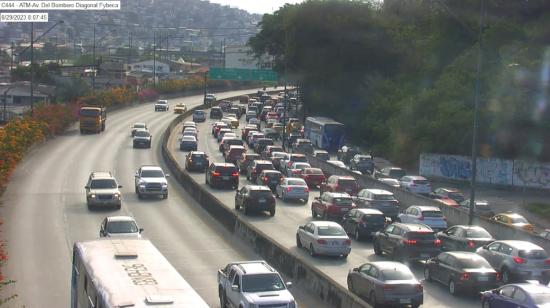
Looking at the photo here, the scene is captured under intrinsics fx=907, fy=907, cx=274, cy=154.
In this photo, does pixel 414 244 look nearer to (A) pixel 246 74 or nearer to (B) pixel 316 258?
(B) pixel 316 258

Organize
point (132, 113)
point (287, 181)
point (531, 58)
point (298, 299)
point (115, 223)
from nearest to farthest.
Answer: point (298, 299), point (115, 223), point (287, 181), point (531, 58), point (132, 113)

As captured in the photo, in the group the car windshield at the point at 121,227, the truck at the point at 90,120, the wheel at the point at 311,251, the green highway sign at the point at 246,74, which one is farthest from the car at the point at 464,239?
the green highway sign at the point at 246,74

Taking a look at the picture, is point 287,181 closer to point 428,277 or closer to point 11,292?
point 428,277

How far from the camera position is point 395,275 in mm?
22312

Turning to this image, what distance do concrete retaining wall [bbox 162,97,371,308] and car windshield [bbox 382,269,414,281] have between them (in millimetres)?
1236

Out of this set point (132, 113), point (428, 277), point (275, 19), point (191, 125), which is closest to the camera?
point (428, 277)

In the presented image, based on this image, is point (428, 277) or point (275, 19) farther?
point (275, 19)

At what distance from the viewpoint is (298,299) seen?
23.9 meters

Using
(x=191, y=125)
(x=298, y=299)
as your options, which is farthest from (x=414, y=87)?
(x=298, y=299)

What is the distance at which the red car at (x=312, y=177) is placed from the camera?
5150 centimetres

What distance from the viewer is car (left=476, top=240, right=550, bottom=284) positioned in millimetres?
25641

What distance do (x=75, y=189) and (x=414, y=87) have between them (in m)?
49.7

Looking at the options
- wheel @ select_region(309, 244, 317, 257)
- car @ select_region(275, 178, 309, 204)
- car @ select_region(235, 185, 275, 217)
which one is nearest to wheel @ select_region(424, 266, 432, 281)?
wheel @ select_region(309, 244, 317, 257)

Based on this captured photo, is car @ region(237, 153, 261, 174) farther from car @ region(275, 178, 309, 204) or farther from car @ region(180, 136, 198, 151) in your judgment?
car @ region(180, 136, 198, 151)
